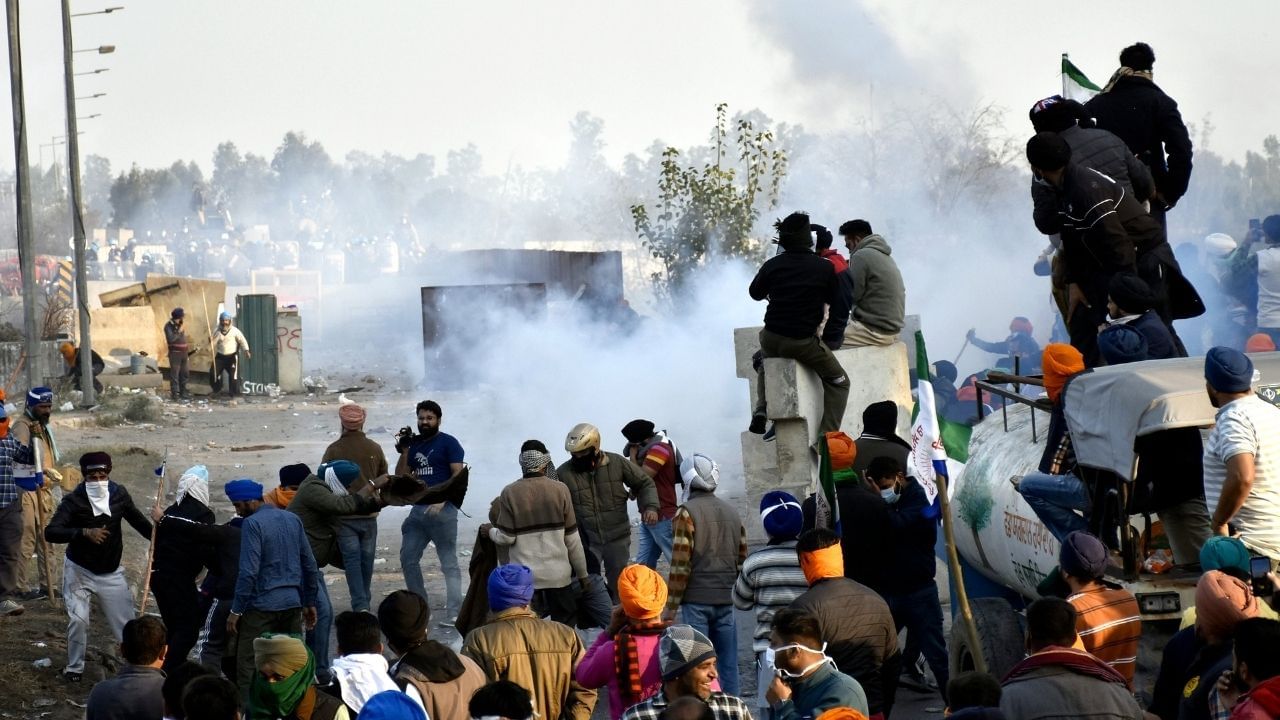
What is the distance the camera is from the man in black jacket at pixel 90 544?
362 inches

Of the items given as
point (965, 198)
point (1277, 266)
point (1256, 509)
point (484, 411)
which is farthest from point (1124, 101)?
point (965, 198)

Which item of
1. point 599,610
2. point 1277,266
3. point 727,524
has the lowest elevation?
point 599,610

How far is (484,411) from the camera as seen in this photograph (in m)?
23.1

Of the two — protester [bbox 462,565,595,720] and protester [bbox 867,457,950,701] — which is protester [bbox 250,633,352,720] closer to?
protester [bbox 462,565,595,720]

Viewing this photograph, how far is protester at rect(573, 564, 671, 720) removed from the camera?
568cm

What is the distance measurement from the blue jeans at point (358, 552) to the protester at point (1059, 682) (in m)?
5.94

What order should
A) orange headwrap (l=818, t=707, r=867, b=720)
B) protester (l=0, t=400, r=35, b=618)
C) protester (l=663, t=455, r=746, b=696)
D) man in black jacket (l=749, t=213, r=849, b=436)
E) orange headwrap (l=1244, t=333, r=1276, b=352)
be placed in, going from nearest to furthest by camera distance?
1. orange headwrap (l=818, t=707, r=867, b=720)
2. protester (l=663, t=455, r=746, b=696)
3. man in black jacket (l=749, t=213, r=849, b=436)
4. protester (l=0, t=400, r=35, b=618)
5. orange headwrap (l=1244, t=333, r=1276, b=352)

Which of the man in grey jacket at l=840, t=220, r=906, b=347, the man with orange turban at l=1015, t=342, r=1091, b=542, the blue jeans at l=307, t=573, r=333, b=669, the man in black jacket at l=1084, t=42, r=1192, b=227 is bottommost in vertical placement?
the blue jeans at l=307, t=573, r=333, b=669

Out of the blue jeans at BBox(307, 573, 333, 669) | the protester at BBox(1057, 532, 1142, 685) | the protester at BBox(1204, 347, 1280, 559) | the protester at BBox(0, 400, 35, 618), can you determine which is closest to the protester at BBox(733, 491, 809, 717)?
the protester at BBox(1057, 532, 1142, 685)

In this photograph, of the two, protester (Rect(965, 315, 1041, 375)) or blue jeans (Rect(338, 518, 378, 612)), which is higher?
protester (Rect(965, 315, 1041, 375))

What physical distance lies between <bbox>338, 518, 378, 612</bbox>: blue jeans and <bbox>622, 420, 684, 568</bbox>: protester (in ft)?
5.85

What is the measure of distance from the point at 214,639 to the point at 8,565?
3343 mm

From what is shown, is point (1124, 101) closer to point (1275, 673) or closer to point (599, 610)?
point (599, 610)

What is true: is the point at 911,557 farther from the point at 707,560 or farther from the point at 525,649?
the point at 525,649
